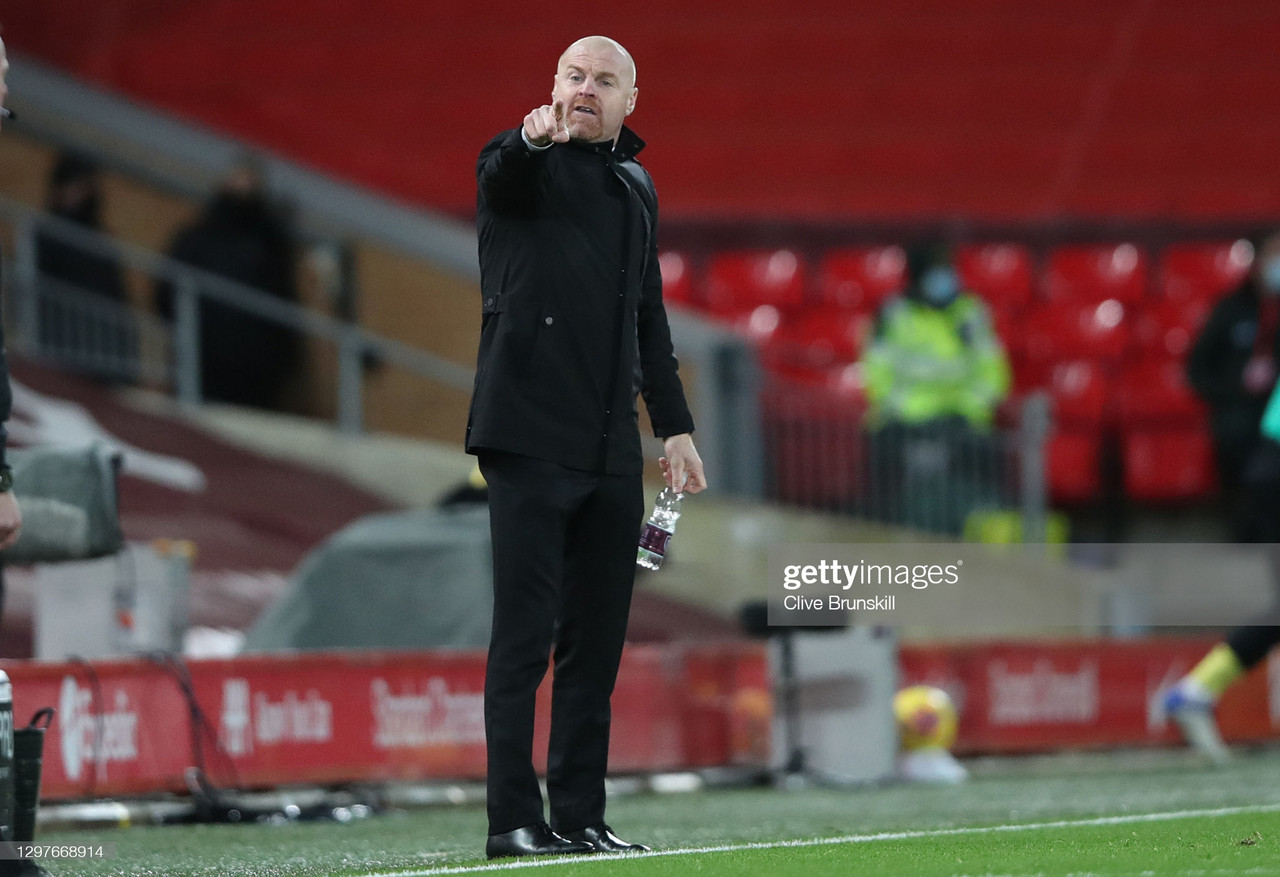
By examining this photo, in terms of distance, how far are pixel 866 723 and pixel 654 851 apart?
12.7 ft

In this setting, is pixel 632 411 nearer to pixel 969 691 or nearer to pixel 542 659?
pixel 542 659

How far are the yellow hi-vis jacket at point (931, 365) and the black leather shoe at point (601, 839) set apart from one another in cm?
802

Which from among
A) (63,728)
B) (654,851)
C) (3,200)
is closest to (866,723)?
(63,728)

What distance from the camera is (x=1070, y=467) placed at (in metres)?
14.7

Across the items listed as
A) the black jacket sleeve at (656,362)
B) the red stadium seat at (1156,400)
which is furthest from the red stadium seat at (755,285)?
the black jacket sleeve at (656,362)

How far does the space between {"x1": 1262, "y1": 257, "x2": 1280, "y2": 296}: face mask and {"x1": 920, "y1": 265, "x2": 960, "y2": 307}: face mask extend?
2333 mm

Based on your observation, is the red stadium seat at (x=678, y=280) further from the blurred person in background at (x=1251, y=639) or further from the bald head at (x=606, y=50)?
the bald head at (x=606, y=50)

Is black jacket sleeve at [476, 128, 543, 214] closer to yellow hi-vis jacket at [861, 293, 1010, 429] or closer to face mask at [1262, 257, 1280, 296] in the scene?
face mask at [1262, 257, 1280, 296]

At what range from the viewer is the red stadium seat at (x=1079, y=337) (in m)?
15.6

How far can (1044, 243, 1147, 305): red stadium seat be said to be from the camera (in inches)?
635

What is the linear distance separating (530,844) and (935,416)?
846cm

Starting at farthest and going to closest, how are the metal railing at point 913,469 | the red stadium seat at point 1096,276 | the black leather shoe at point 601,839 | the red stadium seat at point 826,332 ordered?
the red stadium seat at point 1096,276
the red stadium seat at point 826,332
the metal railing at point 913,469
the black leather shoe at point 601,839

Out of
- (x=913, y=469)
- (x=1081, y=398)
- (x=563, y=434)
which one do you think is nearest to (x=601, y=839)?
(x=563, y=434)

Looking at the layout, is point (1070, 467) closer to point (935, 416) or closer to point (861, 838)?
point (935, 416)
